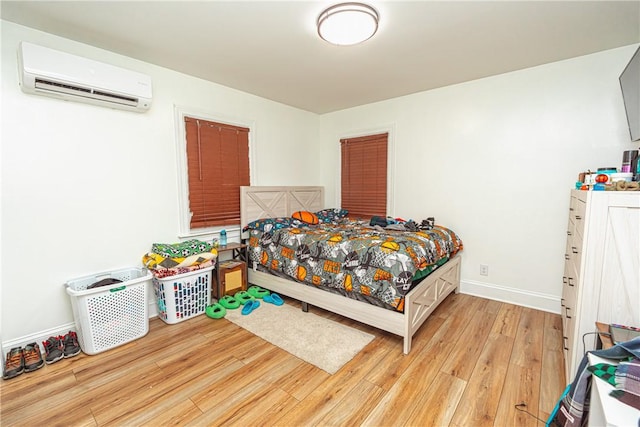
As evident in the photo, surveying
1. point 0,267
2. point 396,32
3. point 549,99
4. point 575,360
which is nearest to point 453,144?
point 549,99

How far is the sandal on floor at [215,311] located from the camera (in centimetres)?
281

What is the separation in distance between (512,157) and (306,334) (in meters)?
2.81

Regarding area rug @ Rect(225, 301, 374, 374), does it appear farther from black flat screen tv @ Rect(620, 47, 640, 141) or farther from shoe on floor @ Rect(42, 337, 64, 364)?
black flat screen tv @ Rect(620, 47, 640, 141)

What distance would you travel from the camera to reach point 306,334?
8.22 ft

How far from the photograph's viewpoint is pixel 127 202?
2.70 m

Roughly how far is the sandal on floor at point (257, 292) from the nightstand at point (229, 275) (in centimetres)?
10

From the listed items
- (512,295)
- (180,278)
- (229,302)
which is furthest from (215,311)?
(512,295)

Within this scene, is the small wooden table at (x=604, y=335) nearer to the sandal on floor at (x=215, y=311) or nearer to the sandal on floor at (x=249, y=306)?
the sandal on floor at (x=249, y=306)

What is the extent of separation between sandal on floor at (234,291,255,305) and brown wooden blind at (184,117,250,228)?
88cm

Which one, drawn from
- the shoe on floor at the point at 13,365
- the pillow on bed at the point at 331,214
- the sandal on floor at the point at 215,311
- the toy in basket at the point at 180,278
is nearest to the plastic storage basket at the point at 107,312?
the toy in basket at the point at 180,278

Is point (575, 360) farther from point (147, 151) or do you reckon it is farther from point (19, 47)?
point (19, 47)

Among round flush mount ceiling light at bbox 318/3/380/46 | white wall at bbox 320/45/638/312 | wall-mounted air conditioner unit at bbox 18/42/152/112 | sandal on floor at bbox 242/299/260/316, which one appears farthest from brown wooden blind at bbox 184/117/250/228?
white wall at bbox 320/45/638/312

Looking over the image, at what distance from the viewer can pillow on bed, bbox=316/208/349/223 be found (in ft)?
13.6

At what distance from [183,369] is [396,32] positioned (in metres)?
3.03
